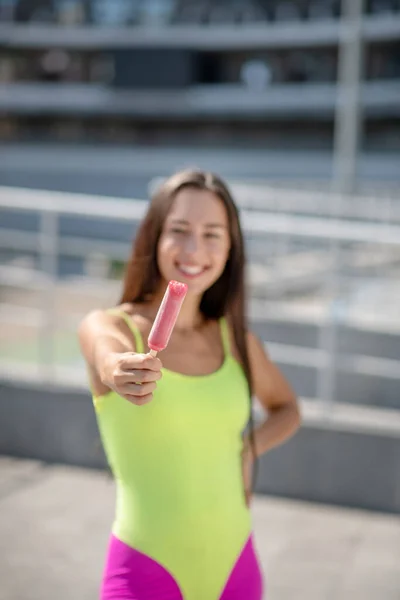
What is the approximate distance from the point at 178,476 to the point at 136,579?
0.73 ft

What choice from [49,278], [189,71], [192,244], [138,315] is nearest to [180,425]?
[138,315]

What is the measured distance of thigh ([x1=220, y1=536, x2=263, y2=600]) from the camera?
1921 millimetres

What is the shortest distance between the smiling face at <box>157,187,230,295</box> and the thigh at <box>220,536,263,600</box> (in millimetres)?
591

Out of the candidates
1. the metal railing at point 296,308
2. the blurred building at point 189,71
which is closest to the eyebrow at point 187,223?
the metal railing at point 296,308

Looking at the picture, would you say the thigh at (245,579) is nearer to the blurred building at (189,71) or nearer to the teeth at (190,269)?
the teeth at (190,269)

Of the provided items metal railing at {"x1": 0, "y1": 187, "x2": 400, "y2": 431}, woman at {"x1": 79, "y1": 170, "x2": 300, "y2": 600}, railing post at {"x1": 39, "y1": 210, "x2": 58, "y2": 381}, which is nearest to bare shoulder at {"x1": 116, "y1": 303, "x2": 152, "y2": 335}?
woman at {"x1": 79, "y1": 170, "x2": 300, "y2": 600}

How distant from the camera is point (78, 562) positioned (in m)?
3.72

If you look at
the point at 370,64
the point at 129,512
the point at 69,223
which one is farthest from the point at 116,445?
the point at 370,64

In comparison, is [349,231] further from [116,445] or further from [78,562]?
[116,445]

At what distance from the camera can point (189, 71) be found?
35.4 m

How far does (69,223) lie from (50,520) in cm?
2598

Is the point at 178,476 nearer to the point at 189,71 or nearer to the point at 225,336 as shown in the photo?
the point at 225,336

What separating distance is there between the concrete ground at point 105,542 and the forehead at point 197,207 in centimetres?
198

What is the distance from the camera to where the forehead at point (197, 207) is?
1970 millimetres
